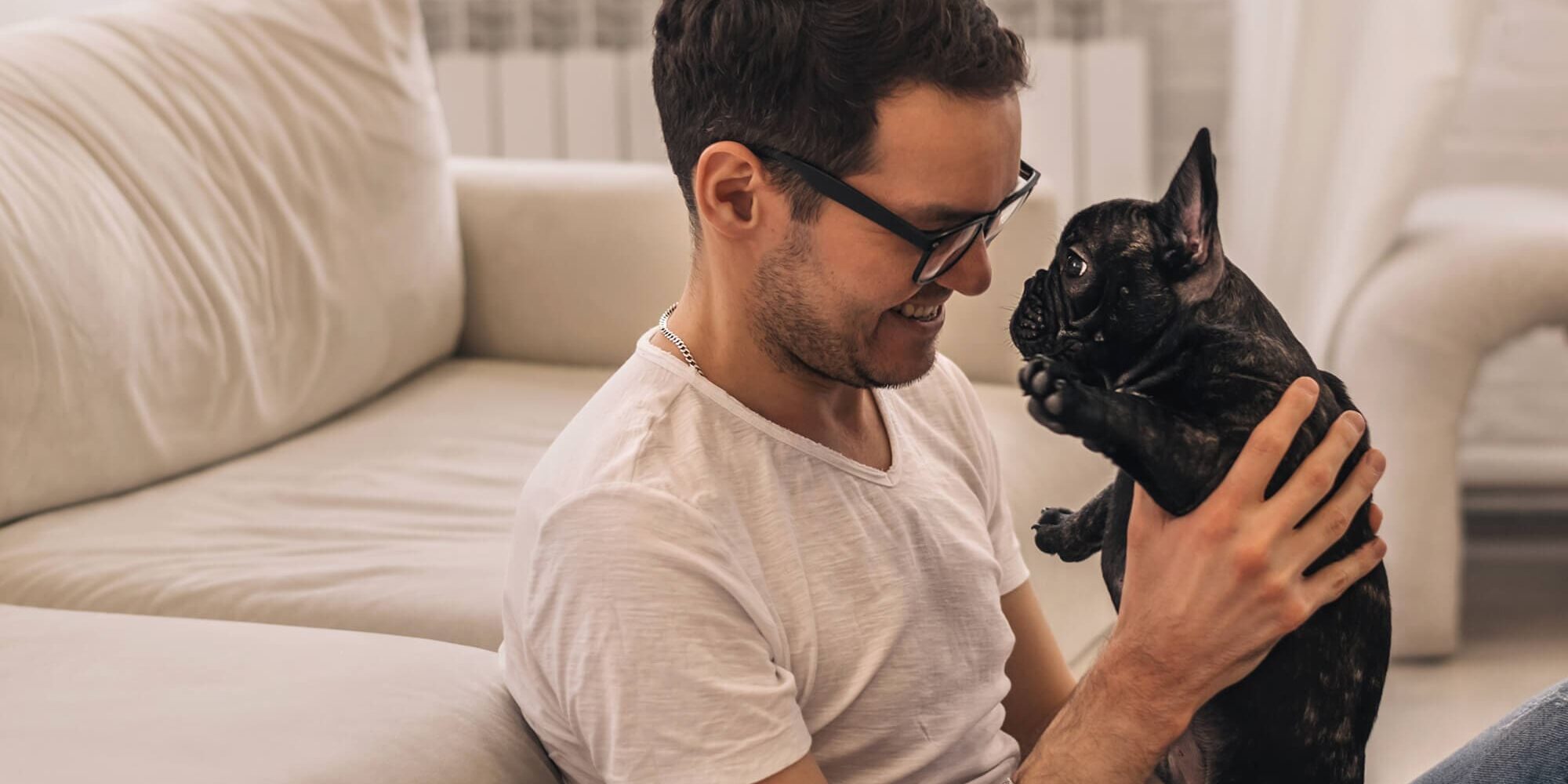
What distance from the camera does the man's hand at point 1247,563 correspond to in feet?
3.39

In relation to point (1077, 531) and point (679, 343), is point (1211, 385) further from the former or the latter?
point (679, 343)

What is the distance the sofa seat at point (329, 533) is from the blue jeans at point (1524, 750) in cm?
88

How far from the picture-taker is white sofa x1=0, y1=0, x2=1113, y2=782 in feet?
3.83

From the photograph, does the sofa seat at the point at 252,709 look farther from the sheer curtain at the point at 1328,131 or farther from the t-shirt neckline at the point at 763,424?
the sheer curtain at the point at 1328,131

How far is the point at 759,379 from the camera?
1.13 meters

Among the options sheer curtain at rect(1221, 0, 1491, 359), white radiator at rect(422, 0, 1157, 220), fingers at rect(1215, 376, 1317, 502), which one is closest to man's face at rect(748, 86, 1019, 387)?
fingers at rect(1215, 376, 1317, 502)

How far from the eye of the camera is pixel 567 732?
43.9 inches

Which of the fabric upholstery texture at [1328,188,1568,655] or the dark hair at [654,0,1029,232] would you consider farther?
the fabric upholstery texture at [1328,188,1568,655]

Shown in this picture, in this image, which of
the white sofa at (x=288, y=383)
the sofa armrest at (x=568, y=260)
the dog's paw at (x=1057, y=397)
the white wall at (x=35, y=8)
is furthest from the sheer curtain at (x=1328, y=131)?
the white wall at (x=35, y=8)

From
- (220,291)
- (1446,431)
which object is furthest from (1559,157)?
(220,291)

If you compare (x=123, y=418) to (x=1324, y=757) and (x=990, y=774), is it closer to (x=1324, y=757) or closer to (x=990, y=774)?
(x=990, y=774)

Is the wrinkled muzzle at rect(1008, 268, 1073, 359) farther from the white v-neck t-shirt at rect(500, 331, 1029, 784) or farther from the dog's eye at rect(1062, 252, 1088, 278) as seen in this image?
the white v-neck t-shirt at rect(500, 331, 1029, 784)

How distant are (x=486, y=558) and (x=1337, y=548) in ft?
3.03

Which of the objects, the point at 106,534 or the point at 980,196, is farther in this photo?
the point at 106,534
